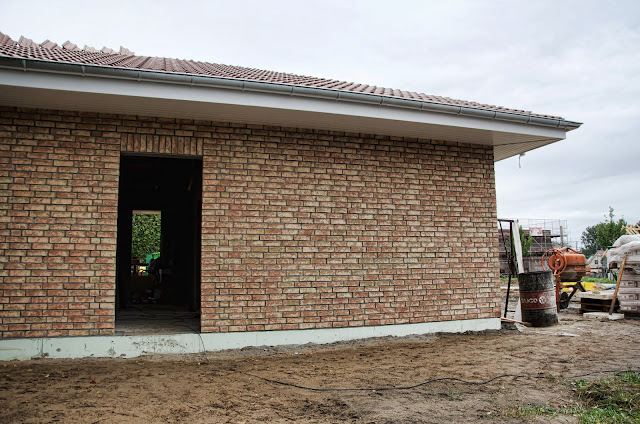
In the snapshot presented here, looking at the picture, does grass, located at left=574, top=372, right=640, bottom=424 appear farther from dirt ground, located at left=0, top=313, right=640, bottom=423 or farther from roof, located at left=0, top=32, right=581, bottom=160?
roof, located at left=0, top=32, right=581, bottom=160

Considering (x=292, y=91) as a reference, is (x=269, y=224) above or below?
below

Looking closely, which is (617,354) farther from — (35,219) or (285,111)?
(35,219)

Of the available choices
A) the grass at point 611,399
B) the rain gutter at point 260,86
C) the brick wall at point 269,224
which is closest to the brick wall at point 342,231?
the brick wall at point 269,224

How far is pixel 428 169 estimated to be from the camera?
25.8 ft

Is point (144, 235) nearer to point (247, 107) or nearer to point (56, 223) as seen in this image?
point (56, 223)

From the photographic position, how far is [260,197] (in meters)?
6.88

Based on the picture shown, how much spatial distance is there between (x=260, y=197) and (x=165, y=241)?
285 inches

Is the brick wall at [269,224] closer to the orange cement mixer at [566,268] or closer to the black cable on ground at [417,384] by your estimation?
the black cable on ground at [417,384]

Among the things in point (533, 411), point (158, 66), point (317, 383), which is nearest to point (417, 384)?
point (317, 383)

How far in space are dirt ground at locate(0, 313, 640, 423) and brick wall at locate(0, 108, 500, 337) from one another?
2.10 feet

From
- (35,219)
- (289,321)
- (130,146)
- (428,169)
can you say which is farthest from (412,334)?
(35,219)

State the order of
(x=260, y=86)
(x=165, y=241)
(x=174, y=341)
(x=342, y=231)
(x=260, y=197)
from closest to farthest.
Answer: (x=260, y=86) → (x=174, y=341) → (x=260, y=197) → (x=342, y=231) → (x=165, y=241)

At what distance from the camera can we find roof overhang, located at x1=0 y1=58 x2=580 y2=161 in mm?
5426

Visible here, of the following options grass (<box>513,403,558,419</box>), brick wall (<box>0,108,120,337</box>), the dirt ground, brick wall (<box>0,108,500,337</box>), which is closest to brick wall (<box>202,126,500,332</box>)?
brick wall (<box>0,108,500,337</box>)
